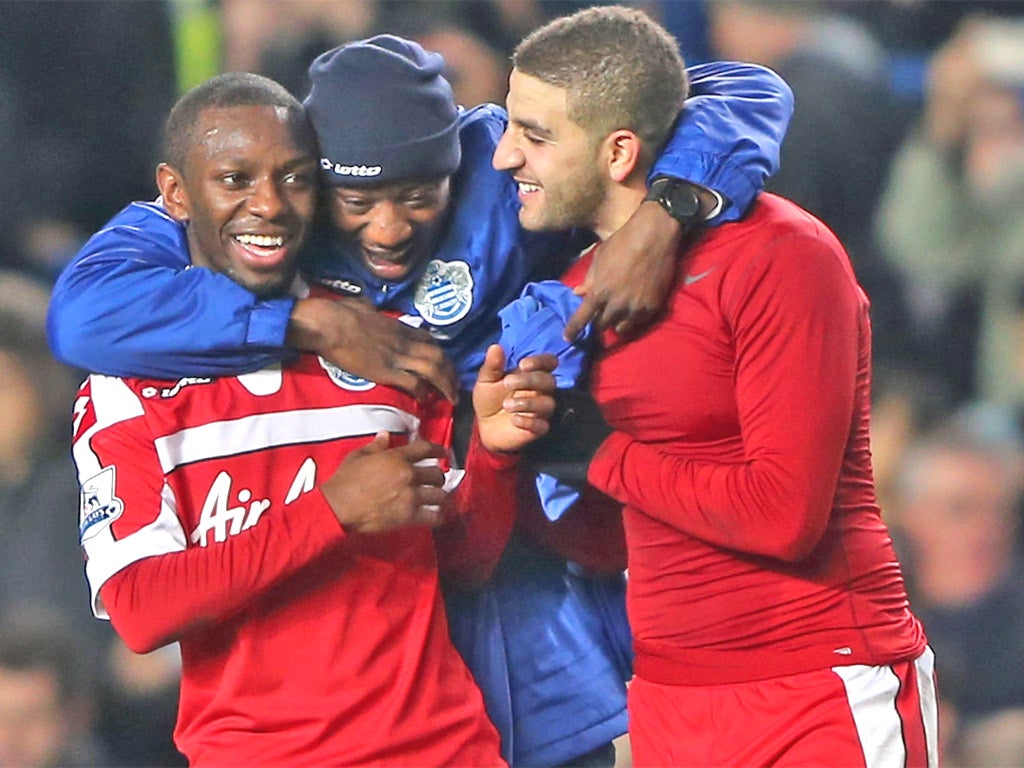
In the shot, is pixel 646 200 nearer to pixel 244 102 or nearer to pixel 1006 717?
pixel 244 102

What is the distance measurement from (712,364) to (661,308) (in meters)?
0.08

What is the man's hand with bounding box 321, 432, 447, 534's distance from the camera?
1754 mm

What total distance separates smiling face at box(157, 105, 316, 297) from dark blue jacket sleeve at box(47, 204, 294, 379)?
0.10 feet

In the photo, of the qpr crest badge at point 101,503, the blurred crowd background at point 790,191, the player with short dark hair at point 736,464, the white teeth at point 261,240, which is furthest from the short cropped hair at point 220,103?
the blurred crowd background at point 790,191

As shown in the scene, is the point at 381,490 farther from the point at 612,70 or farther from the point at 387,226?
the point at 612,70

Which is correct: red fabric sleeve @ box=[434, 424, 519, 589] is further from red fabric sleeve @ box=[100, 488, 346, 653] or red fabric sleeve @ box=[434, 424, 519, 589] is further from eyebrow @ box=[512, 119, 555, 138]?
eyebrow @ box=[512, 119, 555, 138]

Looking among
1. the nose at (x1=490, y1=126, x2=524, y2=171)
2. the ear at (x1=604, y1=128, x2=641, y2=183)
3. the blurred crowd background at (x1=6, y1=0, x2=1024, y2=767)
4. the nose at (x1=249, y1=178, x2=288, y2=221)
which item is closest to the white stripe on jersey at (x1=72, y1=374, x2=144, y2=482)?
the nose at (x1=249, y1=178, x2=288, y2=221)

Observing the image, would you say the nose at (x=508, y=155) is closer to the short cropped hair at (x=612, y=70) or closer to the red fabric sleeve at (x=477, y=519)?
the short cropped hair at (x=612, y=70)

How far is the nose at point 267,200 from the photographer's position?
1.80 meters

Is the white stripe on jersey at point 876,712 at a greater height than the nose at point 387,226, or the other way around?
the nose at point 387,226

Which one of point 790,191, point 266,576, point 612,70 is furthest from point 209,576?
point 790,191

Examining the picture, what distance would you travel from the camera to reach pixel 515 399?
1771 millimetres

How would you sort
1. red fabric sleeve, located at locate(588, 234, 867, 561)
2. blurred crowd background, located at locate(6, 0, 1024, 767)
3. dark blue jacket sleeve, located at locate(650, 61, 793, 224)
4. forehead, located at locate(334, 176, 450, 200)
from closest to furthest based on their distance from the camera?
red fabric sleeve, located at locate(588, 234, 867, 561) < dark blue jacket sleeve, located at locate(650, 61, 793, 224) < forehead, located at locate(334, 176, 450, 200) < blurred crowd background, located at locate(6, 0, 1024, 767)

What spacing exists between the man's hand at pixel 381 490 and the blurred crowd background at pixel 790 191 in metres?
1.73
